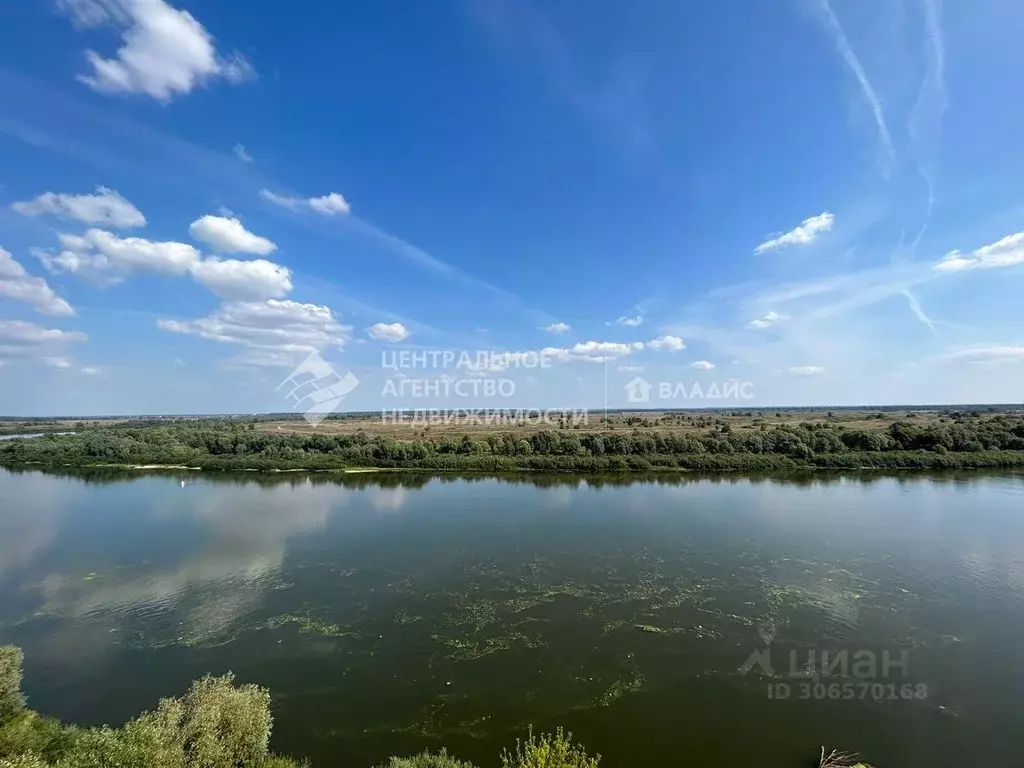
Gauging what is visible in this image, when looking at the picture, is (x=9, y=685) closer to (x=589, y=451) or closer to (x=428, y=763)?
(x=428, y=763)

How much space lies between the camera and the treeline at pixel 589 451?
136 feet

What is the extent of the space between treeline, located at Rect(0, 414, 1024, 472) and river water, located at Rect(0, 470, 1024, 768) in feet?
46.8

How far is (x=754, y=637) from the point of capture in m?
13.6

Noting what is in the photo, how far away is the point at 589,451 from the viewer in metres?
45.9

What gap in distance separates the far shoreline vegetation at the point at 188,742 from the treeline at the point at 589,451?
1347 inches

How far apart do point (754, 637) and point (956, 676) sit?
4227 mm

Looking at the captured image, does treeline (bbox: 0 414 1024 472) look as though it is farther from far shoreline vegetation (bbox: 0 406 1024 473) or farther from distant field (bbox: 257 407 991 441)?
distant field (bbox: 257 407 991 441)

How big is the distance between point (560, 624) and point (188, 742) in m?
9.38

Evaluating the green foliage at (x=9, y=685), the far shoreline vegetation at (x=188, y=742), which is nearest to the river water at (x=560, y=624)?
the green foliage at (x=9, y=685)

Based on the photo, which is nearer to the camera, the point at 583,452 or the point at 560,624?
the point at 560,624

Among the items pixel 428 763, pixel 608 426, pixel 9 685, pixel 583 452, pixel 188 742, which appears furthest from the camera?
pixel 608 426

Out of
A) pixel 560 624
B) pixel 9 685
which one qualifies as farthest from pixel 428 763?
pixel 9 685

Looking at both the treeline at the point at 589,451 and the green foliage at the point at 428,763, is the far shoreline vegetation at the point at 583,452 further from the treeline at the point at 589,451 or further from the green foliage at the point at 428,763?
the green foliage at the point at 428,763

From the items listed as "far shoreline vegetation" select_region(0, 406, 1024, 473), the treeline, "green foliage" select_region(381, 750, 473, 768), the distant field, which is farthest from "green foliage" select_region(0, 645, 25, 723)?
the distant field
